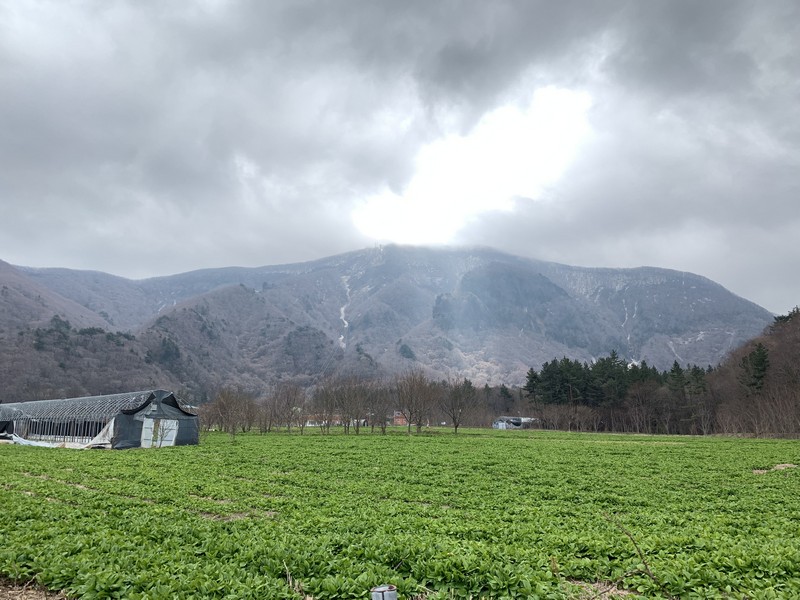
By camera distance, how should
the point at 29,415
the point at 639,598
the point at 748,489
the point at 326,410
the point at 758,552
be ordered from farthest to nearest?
the point at 326,410 → the point at 29,415 → the point at 748,489 → the point at 758,552 → the point at 639,598

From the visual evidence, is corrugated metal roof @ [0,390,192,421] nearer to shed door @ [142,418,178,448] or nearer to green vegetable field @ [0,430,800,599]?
shed door @ [142,418,178,448]

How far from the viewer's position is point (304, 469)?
33.7 metres

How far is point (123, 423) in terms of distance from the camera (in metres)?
58.8

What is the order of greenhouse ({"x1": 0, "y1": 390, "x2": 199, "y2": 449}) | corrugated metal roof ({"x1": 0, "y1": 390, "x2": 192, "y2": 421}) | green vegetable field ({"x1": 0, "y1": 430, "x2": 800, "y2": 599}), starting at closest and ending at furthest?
green vegetable field ({"x1": 0, "y1": 430, "x2": 800, "y2": 599})
greenhouse ({"x1": 0, "y1": 390, "x2": 199, "y2": 449})
corrugated metal roof ({"x1": 0, "y1": 390, "x2": 192, "y2": 421})

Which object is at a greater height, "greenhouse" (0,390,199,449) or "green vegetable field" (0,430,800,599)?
Result: "green vegetable field" (0,430,800,599)

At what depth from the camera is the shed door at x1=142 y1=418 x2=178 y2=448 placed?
60406mm

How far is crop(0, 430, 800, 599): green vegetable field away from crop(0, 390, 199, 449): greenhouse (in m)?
30.5

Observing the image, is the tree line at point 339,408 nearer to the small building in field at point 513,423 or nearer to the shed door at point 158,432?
the shed door at point 158,432

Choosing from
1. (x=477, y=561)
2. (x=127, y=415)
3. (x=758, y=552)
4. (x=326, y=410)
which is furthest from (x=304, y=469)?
(x=326, y=410)

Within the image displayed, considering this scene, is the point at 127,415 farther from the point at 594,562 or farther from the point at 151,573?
the point at 594,562

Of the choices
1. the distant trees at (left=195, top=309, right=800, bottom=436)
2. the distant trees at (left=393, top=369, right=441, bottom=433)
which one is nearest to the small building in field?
the distant trees at (left=195, top=309, right=800, bottom=436)

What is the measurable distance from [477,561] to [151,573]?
723 cm

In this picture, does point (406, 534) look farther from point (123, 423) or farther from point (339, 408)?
point (339, 408)

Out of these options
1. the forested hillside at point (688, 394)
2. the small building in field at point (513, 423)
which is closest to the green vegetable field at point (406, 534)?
the forested hillside at point (688, 394)
